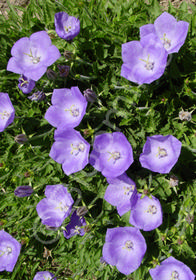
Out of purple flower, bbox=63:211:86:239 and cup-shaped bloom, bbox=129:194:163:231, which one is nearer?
cup-shaped bloom, bbox=129:194:163:231

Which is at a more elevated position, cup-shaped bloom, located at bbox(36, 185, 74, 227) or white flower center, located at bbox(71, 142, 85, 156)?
white flower center, located at bbox(71, 142, 85, 156)

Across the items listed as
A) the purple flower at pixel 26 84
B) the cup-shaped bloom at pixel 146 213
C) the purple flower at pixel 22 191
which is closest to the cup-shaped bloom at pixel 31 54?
the purple flower at pixel 26 84

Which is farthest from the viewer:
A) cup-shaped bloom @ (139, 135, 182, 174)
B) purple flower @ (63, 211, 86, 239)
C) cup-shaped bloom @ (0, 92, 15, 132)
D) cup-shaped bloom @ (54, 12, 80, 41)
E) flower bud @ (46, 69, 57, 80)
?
purple flower @ (63, 211, 86, 239)

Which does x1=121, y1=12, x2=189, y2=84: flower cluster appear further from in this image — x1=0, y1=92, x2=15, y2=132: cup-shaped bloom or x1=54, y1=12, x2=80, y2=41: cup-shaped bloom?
x1=0, y1=92, x2=15, y2=132: cup-shaped bloom

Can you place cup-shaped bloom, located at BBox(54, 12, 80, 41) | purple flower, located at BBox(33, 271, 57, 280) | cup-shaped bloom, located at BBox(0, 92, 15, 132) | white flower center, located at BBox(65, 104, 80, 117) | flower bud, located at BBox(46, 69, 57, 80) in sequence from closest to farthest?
cup-shaped bloom, located at BBox(54, 12, 80, 41) → flower bud, located at BBox(46, 69, 57, 80) → white flower center, located at BBox(65, 104, 80, 117) → cup-shaped bloom, located at BBox(0, 92, 15, 132) → purple flower, located at BBox(33, 271, 57, 280)

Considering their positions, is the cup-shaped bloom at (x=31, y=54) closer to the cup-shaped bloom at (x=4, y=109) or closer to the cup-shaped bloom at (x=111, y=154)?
the cup-shaped bloom at (x=4, y=109)

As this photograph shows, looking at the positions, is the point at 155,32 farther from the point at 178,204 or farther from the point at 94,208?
the point at 94,208

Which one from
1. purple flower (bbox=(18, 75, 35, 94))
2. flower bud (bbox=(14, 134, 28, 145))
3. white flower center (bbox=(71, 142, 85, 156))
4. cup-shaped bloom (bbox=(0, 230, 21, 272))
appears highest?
purple flower (bbox=(18, 75, 35, 94))

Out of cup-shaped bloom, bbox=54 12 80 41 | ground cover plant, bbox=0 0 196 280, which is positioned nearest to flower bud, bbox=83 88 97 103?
ground cover plant, bbox=0 0 196 280
